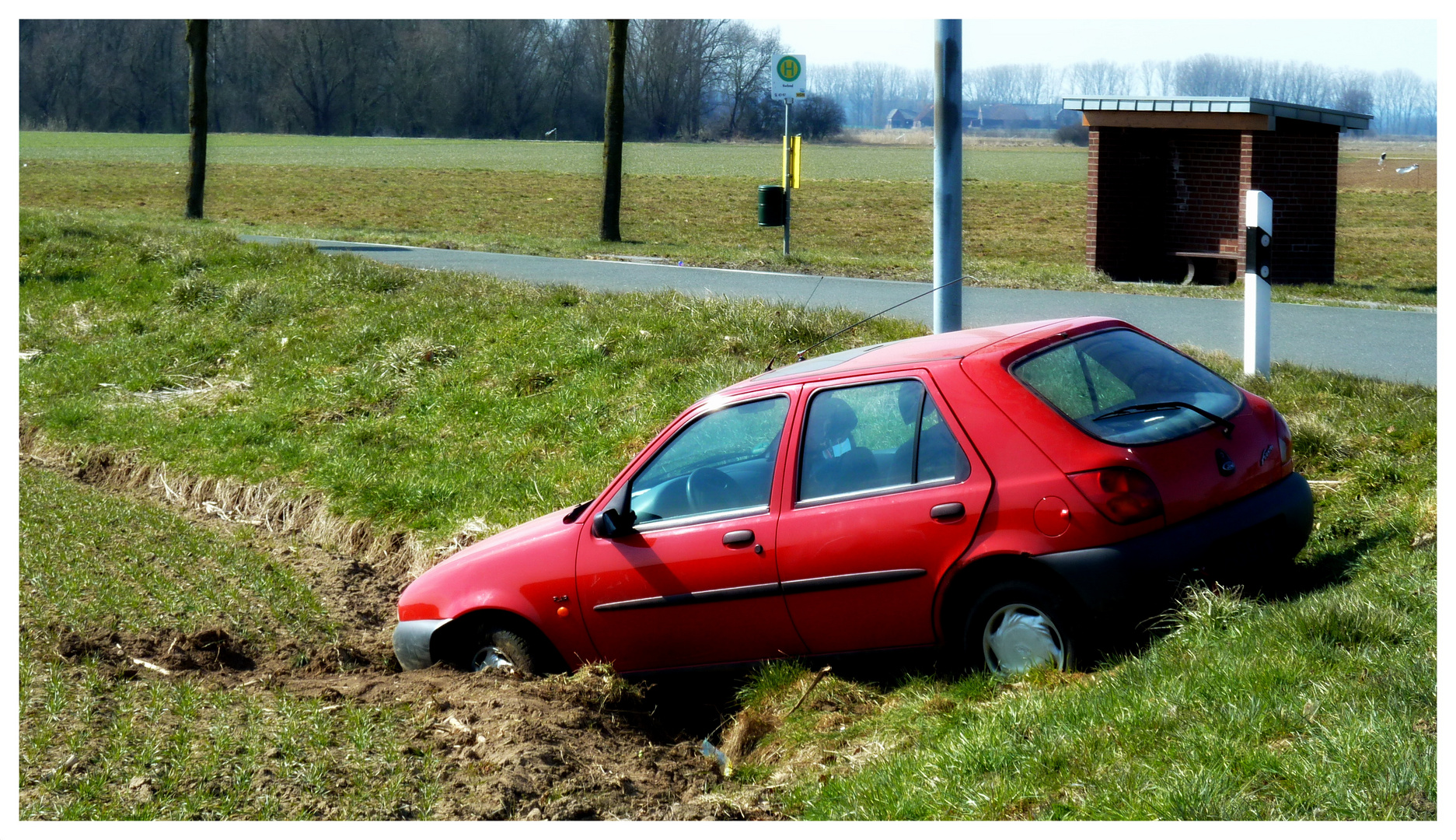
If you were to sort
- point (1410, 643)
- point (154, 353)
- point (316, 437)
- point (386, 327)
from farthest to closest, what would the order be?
point (154, 353) → point (386, 327) → point (316, 437) → point (1410, 643)

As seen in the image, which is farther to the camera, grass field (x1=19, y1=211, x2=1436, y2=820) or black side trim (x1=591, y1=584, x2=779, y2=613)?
black side trim (x1=591, y1=584, x2=779, y2=613)

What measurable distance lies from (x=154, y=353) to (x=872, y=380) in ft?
41.2

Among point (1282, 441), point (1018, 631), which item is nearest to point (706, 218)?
point (1282, 441)

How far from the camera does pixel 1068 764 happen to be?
4.03 metres

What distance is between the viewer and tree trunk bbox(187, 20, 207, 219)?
27344mm

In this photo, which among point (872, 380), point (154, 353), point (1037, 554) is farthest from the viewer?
point (154, 353)

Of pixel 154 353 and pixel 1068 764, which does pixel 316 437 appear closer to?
pixel 154 353

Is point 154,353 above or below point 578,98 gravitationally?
below

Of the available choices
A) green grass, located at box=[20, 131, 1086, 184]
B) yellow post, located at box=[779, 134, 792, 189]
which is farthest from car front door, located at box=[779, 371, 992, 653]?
green grass, located at box=[20, 131, 1086, 184]

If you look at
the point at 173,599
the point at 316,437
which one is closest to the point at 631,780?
the point at 173,599

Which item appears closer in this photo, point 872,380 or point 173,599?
point 872,380

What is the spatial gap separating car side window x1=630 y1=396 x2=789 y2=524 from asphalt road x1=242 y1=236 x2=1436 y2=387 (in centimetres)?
601

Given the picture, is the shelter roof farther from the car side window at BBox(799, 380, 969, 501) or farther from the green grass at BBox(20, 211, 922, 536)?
the car side window at BBox(799, 380, 969, 501)

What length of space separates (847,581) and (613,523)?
1112mm
